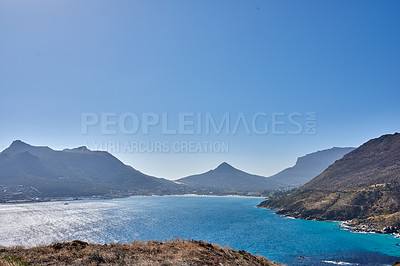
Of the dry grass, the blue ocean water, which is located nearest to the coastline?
the blue ocean water

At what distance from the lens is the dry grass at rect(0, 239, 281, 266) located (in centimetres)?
1778

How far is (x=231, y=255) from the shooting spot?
21.0 metres

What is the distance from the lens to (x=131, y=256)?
19109mm

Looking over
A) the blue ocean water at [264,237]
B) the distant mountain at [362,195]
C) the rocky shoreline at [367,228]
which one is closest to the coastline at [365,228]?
the rocky shoreline at [367,228]

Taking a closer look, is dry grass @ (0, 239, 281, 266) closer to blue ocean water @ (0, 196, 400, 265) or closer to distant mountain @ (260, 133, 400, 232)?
blue ocean water @ (0, 196, 400, 265)

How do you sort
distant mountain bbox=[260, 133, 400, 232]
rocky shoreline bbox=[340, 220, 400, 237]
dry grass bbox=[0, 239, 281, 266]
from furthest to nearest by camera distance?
distant mountain bbox=[260, 133, 400, 232]
rocky shoreline bbox=[340, 220, 400, 237]
dry grass bbox=[0, 239, 281, 266]

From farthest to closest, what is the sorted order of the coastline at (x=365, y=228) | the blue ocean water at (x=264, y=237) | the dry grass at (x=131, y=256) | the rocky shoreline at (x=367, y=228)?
the rocky shoreline at (x=367, y=228) → the coastline at (x=365, y=228) → the blue ocean water at (x=264, y=237) → the dry grass at (x=131, y=256)

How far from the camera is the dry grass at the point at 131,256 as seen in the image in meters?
17.8

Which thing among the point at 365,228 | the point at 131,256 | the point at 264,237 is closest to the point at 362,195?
the point at 365,228

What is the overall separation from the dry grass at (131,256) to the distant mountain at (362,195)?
319 feet

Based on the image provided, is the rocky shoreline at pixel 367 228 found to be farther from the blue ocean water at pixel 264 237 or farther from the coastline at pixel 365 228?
the blue ocean water at pixel 264 237

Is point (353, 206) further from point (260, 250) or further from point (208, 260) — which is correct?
point (208, 260)

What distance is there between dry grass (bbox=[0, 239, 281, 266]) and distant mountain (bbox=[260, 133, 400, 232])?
97363mm

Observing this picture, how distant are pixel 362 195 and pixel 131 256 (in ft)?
439
